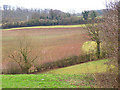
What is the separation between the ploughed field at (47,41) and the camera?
843 inches

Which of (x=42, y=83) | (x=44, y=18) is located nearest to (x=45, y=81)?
(x=42, y=83)

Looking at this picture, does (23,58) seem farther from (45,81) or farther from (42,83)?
(42,83)

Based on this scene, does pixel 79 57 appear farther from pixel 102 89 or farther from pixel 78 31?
pixel 102 89

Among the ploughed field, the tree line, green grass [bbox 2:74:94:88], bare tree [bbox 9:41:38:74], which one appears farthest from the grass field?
the tree line

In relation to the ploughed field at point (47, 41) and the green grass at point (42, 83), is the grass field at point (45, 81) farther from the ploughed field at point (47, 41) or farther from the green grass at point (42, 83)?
the ploughed field at point (47, 41)

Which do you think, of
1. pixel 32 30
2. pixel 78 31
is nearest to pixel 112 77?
pixel 78 31

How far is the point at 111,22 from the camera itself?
6340 millimetres

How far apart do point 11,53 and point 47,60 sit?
204 inches

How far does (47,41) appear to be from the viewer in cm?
2986

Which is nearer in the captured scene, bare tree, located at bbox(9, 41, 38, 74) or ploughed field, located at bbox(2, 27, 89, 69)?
bare tree, located at bbox(9, 41, 38, 74)

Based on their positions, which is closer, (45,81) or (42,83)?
(42,83)

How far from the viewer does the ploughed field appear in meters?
21.4

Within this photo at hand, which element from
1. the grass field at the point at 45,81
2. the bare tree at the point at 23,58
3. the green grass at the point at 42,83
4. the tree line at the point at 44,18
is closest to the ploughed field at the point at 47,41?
the bare tree at the point at 23,58

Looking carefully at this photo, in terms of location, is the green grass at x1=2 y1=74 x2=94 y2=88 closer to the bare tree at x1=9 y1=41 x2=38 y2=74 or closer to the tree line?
the bare tree at x1=9 y1=41 x2=38 y2=74
